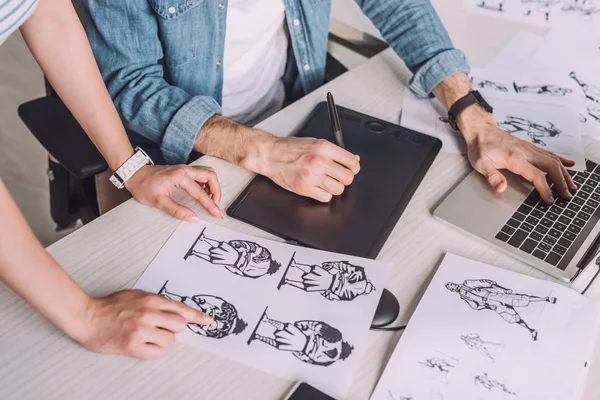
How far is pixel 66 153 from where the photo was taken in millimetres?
1024

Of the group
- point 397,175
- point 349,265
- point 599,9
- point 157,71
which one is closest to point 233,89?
point 157,71

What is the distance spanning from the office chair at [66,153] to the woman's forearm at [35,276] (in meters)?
0.32

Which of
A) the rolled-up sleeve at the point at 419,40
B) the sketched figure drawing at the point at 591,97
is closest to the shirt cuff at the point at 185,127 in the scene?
the rolled-up sleeve at the point at 419,40

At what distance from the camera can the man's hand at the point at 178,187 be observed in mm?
896

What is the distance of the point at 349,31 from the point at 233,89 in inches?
16.8

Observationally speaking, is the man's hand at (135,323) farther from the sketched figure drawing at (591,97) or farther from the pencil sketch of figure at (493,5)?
the pencil sketch of figure at (493,5)

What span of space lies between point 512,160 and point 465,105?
149 millimetres

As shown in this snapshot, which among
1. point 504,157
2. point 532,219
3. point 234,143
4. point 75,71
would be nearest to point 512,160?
point 504,157

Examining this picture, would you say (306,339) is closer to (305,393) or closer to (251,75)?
(305,393)

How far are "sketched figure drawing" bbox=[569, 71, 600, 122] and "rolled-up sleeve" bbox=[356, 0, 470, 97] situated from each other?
23 centimetres

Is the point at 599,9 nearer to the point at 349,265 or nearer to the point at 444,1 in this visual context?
the point at 444,1

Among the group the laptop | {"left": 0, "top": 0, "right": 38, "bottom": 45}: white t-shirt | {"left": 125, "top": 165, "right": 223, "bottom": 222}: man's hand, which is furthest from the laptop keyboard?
{"left": 0, "top": 0, "right": 38, "bottom": 45}: white t-shirt

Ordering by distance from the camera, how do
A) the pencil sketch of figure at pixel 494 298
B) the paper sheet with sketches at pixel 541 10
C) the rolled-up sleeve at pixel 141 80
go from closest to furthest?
1. the pencil sketch of figure at pixel 494 298
2. the rolled-up sleeve at pixel 141 80
3. the paper sheet with sketches at pixel 541 10

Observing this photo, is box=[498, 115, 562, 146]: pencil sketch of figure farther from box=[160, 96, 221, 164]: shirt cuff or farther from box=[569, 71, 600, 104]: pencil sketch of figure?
box=[160, 96, 221, 164]: shirt cuff
